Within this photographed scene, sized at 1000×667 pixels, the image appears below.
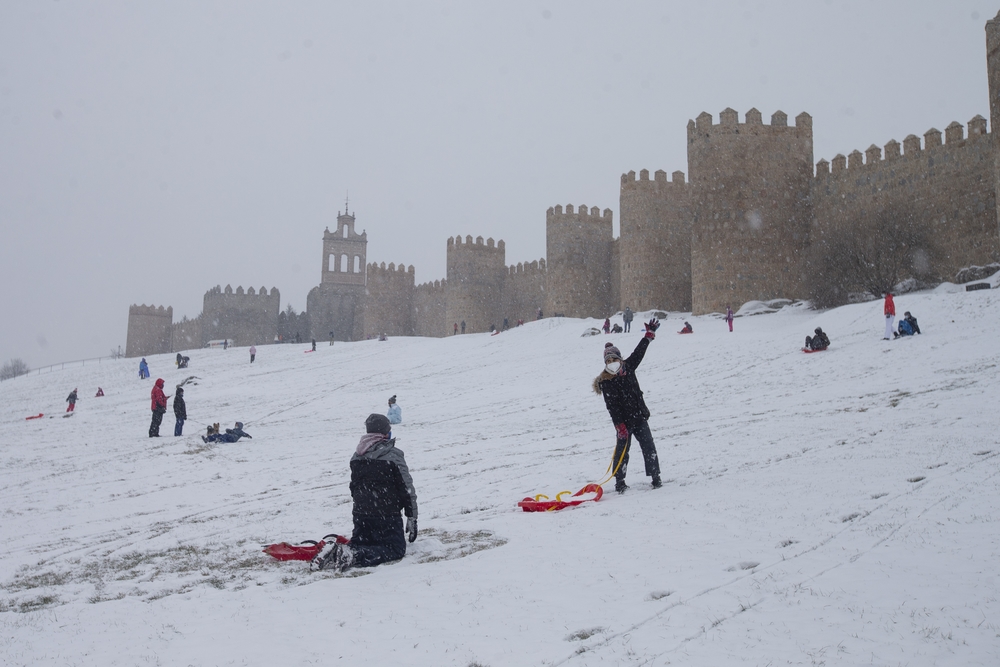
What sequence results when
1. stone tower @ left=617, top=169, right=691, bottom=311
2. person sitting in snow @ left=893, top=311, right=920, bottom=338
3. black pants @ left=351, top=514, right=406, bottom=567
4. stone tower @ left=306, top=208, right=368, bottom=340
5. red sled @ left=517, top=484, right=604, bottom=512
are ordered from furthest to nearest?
1. stone tower @ left=306, top=208, right=368, bottom=340
2. stone tower @ left=617, top=169, right=691, bottom=311
3. person sitting in snow @ left=893, top=311, right=920, bottom=338
4. red sled @ left=517, top=484, right=604, bottom=512
5. black pants @ left=351, top=514, right=406, bottom=567

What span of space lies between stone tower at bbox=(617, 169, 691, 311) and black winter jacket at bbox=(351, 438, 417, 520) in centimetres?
2881

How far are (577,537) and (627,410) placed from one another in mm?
1935

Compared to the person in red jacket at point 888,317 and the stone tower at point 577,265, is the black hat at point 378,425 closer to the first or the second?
the person in red jacket at point 888,317

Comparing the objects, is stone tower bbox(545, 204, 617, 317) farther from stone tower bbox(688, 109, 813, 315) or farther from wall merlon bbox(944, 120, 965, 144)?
wall merlon bbox(944, 120, 965, 144)

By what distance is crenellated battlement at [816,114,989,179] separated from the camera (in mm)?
22844

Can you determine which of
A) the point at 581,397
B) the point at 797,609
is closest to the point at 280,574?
the point at 797,609

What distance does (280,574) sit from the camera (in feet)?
16.8

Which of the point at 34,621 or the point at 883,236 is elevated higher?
the point at 883,236

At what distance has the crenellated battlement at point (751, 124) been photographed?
2869cm

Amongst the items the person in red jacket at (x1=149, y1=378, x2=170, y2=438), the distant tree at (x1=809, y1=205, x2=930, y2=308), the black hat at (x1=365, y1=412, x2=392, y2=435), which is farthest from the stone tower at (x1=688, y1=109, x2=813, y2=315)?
the black hat at (x1=365, y1=412, x2=392, y2=435)

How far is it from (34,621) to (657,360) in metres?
16.5

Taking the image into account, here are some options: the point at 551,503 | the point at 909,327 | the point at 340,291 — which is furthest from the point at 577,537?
the point at 340,291

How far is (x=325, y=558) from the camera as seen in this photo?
5219mm

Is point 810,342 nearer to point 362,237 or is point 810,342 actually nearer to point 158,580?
point 158,580
